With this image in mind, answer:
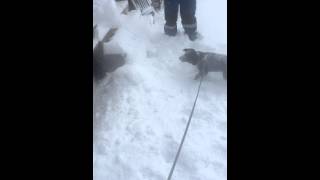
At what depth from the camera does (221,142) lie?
2785mm

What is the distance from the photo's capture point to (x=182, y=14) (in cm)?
404

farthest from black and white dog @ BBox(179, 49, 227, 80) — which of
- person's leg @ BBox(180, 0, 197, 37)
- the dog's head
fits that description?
person's leg @ BBox(180, 0, 197, 37)

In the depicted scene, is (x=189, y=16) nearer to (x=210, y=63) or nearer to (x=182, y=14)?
(x=182, y=14)

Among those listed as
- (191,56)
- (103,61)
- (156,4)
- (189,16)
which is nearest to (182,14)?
(189,16)

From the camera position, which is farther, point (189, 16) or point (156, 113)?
point (189, 16)

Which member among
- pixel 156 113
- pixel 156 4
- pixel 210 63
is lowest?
pixel 156 113

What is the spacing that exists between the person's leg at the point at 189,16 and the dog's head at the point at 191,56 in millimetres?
517

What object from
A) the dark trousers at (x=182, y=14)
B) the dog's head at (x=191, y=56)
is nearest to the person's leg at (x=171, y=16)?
the dark trousers at (x=182, y=14)

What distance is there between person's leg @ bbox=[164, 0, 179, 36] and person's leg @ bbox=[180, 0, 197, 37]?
73mm

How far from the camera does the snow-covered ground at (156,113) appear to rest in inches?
102

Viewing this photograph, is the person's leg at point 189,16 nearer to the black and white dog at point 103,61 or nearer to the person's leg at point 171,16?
the person's leg at point 171,16

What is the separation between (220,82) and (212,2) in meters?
1.88

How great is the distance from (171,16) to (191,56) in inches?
27.8
